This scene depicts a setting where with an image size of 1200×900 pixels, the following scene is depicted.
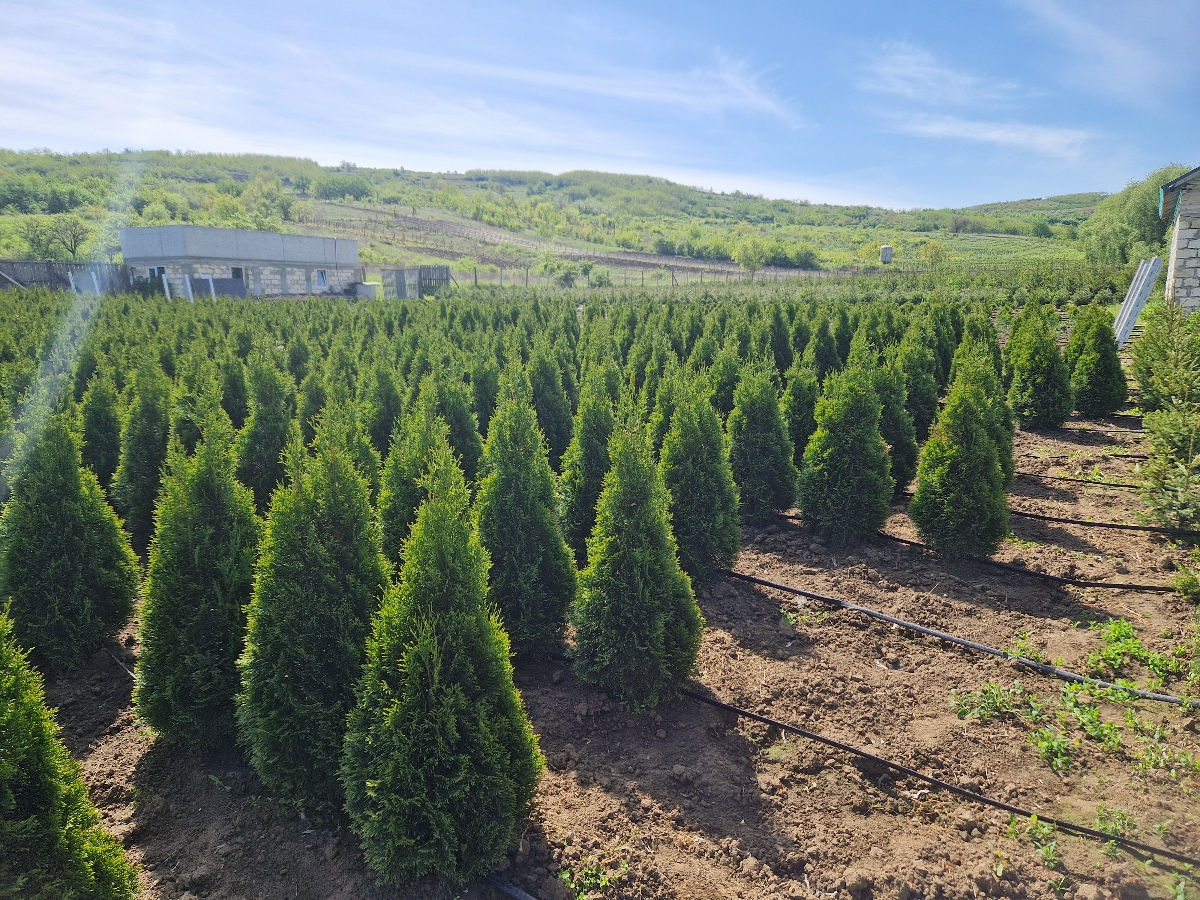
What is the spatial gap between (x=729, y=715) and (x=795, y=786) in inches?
29.7

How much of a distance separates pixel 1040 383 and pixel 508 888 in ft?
41.3

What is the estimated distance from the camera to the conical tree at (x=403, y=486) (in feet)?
19.4

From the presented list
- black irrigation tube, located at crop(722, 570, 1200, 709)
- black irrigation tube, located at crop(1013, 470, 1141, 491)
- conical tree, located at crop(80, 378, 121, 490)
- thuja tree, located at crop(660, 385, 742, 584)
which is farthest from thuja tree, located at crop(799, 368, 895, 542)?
conical tree, located at crop(80, 378, 121, 490)

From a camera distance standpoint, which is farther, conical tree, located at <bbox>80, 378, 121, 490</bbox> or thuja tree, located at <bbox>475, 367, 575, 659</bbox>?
conical tree, located at <bbox>80, 378, 121, 490</bbox>

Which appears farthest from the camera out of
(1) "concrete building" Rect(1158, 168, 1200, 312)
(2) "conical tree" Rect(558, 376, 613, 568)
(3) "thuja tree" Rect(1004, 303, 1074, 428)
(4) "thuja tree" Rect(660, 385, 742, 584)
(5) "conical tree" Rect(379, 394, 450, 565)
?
(1) "concrete building" Rect(1158, 168, 1200, 312)

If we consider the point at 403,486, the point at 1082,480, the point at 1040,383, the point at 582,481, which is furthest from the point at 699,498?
the point at 1040,383

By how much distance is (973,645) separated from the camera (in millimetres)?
5488

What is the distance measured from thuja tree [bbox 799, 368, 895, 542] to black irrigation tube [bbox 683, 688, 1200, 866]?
3.54 metres

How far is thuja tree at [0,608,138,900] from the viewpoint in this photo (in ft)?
8.43

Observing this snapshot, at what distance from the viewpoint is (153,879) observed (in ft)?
11.4

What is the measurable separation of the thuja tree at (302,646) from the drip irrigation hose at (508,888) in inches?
43.2

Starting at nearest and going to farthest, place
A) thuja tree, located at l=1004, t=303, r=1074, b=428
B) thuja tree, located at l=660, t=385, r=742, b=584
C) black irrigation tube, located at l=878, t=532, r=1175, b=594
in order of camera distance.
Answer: black irrigation tube, located at l=878, t=532, r=1175, b=594 → thuja tree, located at l=660, t=385, r=742, b=584 → thuja tree, located at l=1004, t=303, r=1074, b=428

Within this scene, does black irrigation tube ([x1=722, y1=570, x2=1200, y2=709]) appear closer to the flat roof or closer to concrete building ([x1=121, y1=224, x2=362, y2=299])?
concrete building ([x1=121, y1=224, x2=362, y2=299])

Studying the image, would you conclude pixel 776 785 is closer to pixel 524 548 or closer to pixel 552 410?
pixel 524 548
